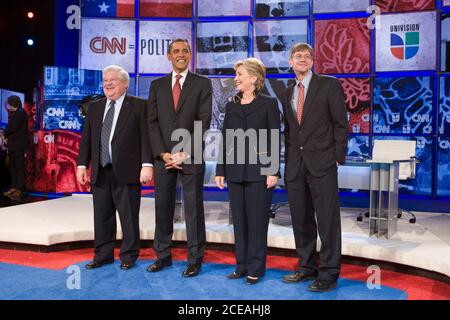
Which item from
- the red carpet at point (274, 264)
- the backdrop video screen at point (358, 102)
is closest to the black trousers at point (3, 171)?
the red carpet at point (274, 264)

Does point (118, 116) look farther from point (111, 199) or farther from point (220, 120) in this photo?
point (220, 120)

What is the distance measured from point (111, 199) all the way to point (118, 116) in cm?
66

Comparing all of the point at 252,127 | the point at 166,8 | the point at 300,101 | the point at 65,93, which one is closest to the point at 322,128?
the point at 300,101

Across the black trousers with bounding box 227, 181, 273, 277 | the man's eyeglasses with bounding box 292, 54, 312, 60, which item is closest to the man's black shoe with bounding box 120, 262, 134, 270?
the black trousers with bounding box 227, 181, 273, 277

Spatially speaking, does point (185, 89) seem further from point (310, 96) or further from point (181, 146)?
point (310, 96)

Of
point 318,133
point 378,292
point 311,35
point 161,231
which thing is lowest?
point 378,292

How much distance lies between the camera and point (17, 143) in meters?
7.35

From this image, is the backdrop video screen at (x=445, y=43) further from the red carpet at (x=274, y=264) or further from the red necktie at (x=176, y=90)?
the red necktie at (x=176, y=90)

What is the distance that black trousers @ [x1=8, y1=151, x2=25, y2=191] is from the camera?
24.4ft

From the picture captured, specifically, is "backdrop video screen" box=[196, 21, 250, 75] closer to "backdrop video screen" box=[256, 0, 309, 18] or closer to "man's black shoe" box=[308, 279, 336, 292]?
"backdrop video screen" box=[256, 0, 309, 18]

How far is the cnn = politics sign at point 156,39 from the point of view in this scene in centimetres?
815

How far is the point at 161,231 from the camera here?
364 cm

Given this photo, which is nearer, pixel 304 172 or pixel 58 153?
pixel 304 172
